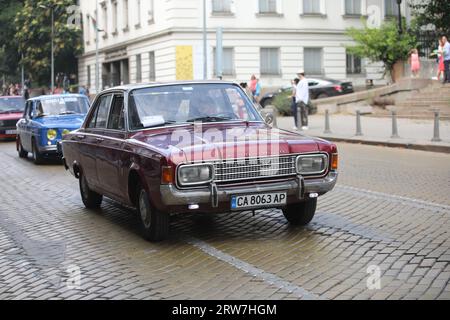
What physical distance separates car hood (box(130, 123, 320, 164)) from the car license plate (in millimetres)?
395

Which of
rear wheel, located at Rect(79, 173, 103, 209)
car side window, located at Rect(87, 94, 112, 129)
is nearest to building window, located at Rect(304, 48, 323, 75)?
rear wheel, located at Rect(79, 173, 103, 209)

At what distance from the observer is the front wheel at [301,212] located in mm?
7988

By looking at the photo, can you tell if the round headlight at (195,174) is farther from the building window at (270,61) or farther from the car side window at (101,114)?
the building window at (270,61)

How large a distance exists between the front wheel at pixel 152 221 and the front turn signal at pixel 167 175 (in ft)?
1.61

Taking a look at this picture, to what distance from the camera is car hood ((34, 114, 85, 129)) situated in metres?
16.4

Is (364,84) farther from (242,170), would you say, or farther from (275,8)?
(242,170)

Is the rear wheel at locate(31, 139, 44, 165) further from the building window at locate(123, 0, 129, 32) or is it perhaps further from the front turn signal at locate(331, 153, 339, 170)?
the building window at locate(123, 0, 129, 32)

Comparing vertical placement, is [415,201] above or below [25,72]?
below

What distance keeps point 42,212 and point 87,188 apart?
27.1 inches

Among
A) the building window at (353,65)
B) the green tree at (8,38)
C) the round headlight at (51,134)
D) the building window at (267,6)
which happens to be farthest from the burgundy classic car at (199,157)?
the green tree at (8,38)

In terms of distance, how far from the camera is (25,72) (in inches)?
2441

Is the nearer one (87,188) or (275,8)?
(87,188)
